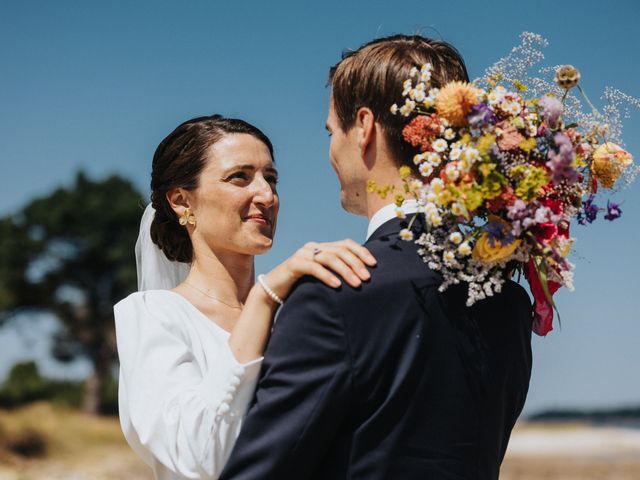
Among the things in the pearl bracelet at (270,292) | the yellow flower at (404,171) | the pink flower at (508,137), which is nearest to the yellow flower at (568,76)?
the pink flower at (508,137)

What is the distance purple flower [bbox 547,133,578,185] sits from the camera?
101 inches

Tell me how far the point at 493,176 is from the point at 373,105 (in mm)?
516

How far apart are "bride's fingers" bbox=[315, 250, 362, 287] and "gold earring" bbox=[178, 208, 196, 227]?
1729mm

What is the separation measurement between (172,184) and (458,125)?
2.04m

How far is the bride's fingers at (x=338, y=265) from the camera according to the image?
2.55 m

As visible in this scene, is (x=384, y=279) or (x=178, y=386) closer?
(x=384, y=279)

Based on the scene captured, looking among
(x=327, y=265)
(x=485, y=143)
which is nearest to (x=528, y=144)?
(x=485, y=143)

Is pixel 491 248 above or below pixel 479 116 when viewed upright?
below

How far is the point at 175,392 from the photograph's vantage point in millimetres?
3027

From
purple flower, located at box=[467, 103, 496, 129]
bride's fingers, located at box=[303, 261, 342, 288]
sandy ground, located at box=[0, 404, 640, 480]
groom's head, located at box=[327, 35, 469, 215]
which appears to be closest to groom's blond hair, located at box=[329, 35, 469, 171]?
groom's head, located at box=[327, 35, 469, 215]

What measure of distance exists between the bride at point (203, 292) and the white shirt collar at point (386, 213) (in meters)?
0.18

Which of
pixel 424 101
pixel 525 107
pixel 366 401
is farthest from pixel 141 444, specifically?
pixel 525 107

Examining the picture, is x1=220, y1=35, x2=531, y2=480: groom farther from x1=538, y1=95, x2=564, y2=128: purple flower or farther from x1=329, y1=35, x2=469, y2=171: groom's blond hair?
x1=538, y1=95, x2=564, y2=128: purple flower

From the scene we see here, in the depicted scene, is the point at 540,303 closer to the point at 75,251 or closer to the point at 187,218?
the point at 187,218
